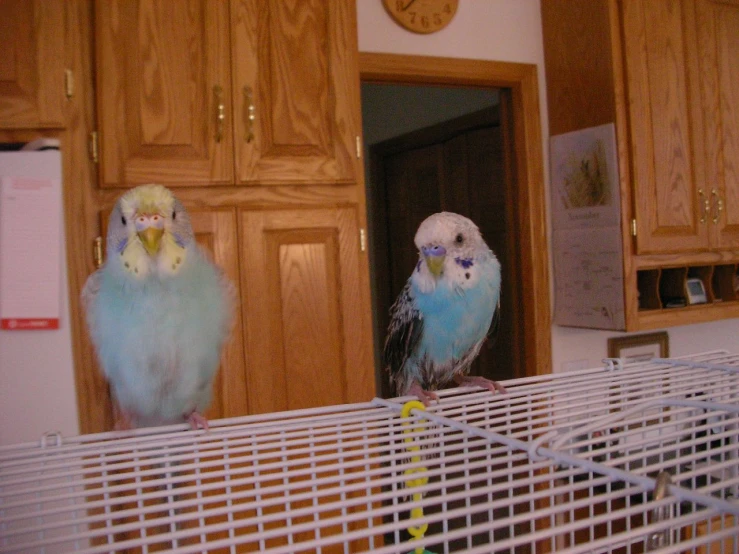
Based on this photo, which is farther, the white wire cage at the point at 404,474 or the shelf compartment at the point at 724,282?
the shelf compartment at the point at 724,282

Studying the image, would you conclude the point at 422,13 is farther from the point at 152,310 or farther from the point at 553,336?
the point at 152,310

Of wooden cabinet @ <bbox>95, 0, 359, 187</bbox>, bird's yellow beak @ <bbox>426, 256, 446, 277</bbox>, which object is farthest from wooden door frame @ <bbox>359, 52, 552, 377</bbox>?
bird's yellow beak @ <bbox>426, 256, 446, 277</bbox>

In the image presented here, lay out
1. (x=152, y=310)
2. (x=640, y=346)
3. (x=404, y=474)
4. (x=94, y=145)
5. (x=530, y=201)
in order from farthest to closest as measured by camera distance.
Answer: (x=640, y=346), (x=530, y=201), (x=94, y=145), (x=152, y=310), (x=404, y=474)

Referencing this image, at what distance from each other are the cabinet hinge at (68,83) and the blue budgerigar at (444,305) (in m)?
0.83

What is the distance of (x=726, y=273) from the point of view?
7.89 feet

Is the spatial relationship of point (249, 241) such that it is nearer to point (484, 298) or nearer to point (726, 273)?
point (484, 298)

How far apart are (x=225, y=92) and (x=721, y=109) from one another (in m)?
1.76

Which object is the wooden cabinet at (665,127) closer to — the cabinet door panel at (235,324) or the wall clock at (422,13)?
the wall clock at (422,13)

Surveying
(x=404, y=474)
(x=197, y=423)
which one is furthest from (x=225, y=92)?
(x=404, y=474)

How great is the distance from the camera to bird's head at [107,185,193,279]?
42.8 inches

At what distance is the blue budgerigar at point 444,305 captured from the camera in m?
1.24

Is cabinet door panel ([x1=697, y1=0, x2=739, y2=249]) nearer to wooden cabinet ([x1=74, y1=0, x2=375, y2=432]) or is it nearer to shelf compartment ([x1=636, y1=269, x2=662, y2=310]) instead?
shelf compartment ([x1=636, y1=269, x2=662, y2=310])

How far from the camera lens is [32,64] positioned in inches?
54.4

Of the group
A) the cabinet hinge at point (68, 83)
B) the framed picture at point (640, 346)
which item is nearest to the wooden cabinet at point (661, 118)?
the framed picture at point (640, 346)
